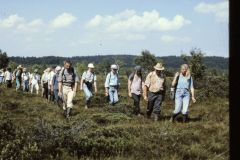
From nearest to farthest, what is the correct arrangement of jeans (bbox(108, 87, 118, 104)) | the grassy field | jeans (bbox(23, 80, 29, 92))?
the grassy field < jeans (bbox(108, 87, 118, 104)) < jeans (bbox(23, 80, 29, 92))

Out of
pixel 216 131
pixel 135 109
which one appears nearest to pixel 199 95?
pixel 135 109

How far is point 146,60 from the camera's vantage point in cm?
12712

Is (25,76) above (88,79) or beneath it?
beneath

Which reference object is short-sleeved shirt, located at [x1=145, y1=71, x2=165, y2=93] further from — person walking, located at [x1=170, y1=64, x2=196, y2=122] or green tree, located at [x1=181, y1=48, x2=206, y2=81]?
green tree, located at [x1=181, y1=48, x2=206, y2=81]

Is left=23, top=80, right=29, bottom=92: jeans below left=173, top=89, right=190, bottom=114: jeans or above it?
below

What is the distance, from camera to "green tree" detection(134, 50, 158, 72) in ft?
411

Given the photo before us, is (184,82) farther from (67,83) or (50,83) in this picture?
(50,83)

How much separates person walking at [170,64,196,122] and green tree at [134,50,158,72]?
110m

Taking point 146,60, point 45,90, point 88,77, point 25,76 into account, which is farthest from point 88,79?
point 146,60

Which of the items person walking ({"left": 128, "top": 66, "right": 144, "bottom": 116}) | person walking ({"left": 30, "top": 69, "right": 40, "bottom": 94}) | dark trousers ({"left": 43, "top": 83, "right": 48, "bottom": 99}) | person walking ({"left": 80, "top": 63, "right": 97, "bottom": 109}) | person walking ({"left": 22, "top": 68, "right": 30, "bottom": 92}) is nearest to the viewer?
person walking ({"left": 128, "top": 66, "right": 144, "bottom": 116})

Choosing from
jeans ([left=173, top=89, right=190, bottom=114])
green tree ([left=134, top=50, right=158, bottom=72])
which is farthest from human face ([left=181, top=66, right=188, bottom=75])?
→ green tree ([left=134, top=50, right=158, bottom=72])

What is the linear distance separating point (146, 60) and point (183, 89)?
114 m
